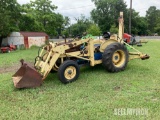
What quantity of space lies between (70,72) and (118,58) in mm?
1924

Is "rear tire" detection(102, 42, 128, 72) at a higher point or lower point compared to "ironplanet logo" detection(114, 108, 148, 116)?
higher

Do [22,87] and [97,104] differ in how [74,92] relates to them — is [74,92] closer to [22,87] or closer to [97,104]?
[97,104]

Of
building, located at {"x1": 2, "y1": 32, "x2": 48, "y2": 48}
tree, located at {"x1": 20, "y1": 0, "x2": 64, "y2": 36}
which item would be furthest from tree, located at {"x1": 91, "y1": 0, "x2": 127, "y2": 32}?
building, located at {"x1": 2, "y1": 32, "x2": 48, "y2": 48}

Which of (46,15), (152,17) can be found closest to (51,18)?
(46,15)

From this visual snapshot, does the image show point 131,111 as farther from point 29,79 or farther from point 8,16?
point 8,16

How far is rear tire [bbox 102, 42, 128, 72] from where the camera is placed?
19.3 ft

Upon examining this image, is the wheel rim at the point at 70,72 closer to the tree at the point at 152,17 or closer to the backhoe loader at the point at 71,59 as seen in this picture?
the backhoe loader at the point at 71,59

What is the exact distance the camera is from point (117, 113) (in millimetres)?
3285

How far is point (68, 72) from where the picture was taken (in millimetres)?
5117

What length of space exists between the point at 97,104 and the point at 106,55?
2439 millimetres

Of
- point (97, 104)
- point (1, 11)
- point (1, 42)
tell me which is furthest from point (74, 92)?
point (1, 42)

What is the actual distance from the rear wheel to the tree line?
1.52 metres

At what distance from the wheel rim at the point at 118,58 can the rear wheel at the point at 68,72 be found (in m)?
→ 1.50

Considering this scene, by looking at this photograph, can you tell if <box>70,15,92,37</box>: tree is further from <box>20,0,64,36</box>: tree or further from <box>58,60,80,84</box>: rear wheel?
<box>58,60,80,84</box>: rear wheel
